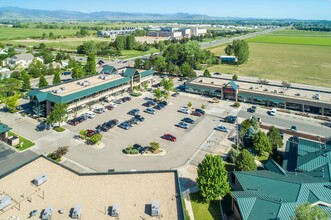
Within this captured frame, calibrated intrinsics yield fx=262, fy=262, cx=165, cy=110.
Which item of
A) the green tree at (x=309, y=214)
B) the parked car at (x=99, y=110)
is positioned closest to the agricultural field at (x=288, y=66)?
the parked car at (x=99, y=110)

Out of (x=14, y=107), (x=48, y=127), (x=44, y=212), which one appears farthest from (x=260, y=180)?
(x=14, y=107)

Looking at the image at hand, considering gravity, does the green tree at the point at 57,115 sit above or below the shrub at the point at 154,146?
above

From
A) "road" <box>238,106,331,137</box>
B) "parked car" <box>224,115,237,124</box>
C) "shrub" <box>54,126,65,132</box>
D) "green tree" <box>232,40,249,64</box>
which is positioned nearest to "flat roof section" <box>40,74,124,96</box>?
"shrub" <box>54,126,65,132</box>

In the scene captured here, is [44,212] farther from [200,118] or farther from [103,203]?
[200,118]

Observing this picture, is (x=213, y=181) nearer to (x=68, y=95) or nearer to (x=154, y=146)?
(x=154, y=146)

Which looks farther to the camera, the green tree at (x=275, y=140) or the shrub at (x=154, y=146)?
the green tree at (x=275, y=140)

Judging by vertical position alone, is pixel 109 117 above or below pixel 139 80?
below

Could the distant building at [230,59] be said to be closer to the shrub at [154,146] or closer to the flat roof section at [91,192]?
the shrub at [154,146]
